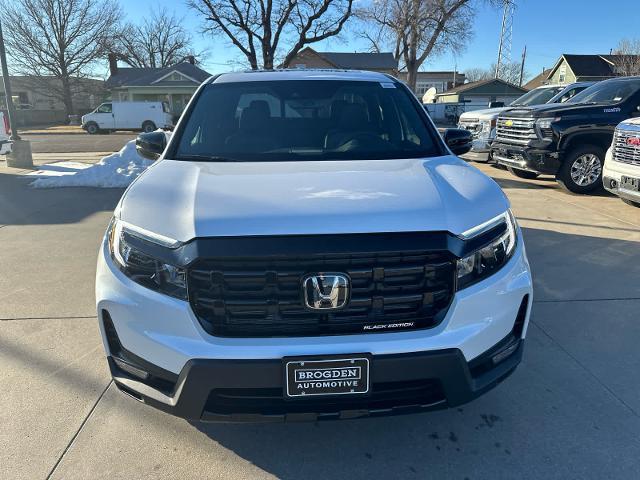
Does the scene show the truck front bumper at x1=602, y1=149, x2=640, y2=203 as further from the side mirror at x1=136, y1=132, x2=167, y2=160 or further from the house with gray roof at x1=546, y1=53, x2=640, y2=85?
the house with gray roof at x1=546, y1=53, x2=640, y2=85

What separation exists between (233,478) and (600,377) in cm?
224

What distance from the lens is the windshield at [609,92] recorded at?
8422 millimetres

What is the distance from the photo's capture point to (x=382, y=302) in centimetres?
193

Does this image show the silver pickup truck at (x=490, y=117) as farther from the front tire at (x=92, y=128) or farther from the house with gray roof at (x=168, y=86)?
the house with gray roof at (x=168, y=86)

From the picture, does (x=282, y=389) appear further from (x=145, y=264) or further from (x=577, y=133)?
(x=577, y=133)

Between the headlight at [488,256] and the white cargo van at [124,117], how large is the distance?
109 ft

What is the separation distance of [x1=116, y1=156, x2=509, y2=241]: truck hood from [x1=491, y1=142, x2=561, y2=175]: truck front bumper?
264 inches

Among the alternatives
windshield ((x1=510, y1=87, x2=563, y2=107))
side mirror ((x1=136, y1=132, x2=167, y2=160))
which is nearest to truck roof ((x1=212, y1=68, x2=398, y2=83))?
side mirror ((x1=136, y1=132, x2=167, y2=160))

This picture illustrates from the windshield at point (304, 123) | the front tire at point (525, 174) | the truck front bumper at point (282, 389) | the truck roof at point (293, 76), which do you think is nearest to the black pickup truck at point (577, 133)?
the front tire at point (525, 174)

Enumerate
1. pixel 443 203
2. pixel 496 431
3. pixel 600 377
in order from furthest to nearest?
pixel 600 377 < pixel 496 431 < pixel 443 203

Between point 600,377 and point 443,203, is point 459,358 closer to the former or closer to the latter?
point 443,203

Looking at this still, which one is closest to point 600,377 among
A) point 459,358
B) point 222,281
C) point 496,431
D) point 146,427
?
point 496,431

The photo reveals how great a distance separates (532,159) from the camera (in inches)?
341

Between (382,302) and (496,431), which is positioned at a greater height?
(382,302)
